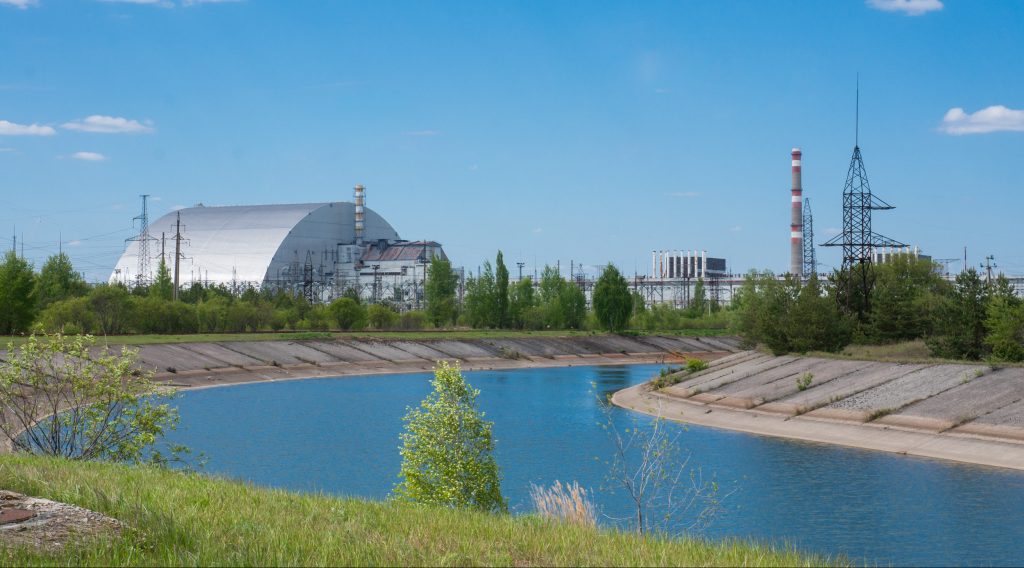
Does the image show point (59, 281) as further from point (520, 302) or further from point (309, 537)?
point (309, 537)

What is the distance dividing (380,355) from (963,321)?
4606 cm

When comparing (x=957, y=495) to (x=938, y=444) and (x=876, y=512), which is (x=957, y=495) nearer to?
(x=876, y=512)

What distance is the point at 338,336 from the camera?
277ft

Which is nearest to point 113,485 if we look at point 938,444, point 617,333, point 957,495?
point 957,495

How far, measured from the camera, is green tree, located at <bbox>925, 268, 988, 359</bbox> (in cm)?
4488

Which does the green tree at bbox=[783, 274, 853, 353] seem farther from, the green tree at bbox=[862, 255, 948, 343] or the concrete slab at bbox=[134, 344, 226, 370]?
the concrete slab at bbox=[134, 344, 226, 370]

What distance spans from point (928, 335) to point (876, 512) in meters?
31.5

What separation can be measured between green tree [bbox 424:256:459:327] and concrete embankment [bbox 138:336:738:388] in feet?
59.1

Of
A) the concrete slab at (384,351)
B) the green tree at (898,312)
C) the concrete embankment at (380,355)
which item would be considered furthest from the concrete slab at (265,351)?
the green tree at (898,312)

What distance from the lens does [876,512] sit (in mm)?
24531

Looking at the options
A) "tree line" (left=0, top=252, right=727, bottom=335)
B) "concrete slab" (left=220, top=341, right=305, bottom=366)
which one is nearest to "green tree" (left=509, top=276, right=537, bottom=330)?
"tree line" (left=0, top=252, right=727, bottom=335)

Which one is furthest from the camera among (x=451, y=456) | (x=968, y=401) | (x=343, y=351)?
(x=343, y=351)

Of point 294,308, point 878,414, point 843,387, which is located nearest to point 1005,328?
point 843,387

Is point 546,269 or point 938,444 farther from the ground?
point 546,269
